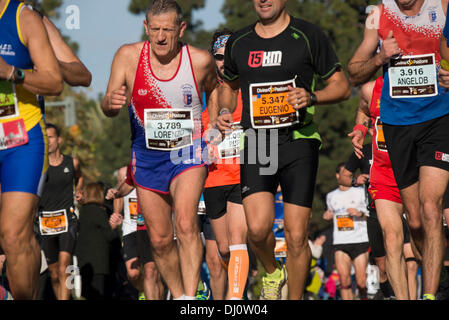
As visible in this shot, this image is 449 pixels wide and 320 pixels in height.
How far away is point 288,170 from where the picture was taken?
6.75m

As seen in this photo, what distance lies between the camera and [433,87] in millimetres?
6785

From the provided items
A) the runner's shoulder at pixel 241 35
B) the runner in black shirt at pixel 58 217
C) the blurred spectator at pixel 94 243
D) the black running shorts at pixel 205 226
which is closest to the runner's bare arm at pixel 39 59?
the runner's shoulder at pixel 241 35

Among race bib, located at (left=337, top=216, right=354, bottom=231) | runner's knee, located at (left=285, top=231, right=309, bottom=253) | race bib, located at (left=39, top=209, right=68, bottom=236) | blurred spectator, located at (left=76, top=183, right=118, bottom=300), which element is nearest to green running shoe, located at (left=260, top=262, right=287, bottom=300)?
runner's knee, located at (left=285, top=231, right=309, bottom=253)

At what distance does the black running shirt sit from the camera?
6.68 meters

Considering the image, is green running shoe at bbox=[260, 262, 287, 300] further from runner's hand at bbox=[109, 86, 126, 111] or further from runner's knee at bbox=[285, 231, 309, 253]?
runner's hand at bbox=[109, 86, 126, 111]

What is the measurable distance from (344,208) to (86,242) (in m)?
4.56

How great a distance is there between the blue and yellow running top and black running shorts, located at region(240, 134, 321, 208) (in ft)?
6.32

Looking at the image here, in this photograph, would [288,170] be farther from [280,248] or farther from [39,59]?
[280,248]

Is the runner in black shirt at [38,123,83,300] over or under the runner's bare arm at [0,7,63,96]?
under

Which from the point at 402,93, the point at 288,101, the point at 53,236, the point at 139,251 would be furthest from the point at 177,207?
the point at 53,236

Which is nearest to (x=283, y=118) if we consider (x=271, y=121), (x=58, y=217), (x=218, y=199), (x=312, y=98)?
(x=271, y=121)

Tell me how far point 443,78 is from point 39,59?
3.07m

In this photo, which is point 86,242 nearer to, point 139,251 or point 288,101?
point 139,251

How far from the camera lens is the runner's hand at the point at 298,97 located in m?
6.33
